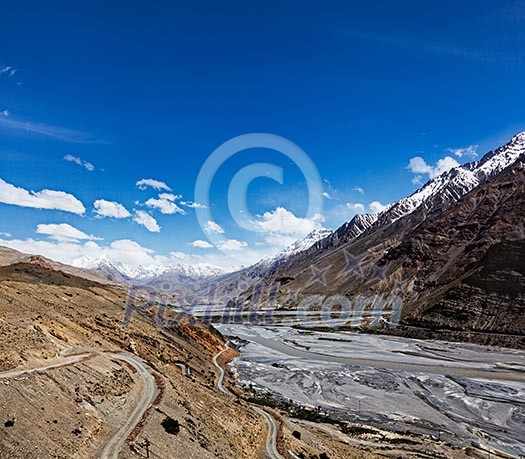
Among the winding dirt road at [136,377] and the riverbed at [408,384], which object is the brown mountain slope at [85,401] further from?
the riverbed at [408,384]

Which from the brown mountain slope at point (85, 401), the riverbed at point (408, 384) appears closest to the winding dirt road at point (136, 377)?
the brown mountain slope at point (85, 401)

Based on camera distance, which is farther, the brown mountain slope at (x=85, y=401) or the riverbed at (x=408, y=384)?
the riverbed at (x=408, y=384)

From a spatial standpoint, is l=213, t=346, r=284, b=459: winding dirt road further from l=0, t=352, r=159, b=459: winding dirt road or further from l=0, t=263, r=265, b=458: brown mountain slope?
l=0, t=352, r=159, b=459: winding dirt road

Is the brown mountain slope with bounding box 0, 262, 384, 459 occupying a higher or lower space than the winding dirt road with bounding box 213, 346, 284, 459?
higher

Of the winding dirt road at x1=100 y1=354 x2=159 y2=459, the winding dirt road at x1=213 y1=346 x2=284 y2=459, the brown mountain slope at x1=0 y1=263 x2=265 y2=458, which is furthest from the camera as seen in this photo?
the winding dirt road at x1=213 y1=346 x2=284 y2=459

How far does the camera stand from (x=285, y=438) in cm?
3294

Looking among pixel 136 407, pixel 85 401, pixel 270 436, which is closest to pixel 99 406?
pixel 85 401

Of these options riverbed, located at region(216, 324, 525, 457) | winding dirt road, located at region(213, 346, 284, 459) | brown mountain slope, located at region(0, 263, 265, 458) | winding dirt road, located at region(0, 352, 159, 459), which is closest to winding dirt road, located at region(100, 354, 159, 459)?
winding dirt road, located at region(0, 352, 159, 459)

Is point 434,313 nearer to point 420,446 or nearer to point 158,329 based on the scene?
point 158,329

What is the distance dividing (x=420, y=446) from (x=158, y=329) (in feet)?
155

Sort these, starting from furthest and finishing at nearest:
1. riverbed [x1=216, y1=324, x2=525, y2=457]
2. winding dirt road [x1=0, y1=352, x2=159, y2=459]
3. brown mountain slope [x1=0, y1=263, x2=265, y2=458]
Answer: riverbed [x1=216, y1=324, x2=525, y2=457] < winding dirt road [x1=0, y1=352, x2=159, y2=459] < brown mountain slope [x1=0, y1=263, x2=265, y2=458]

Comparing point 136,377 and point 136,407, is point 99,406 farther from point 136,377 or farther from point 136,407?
point 136,377

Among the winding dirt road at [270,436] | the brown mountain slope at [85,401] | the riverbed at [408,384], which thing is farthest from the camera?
the riverbed at [408,384]

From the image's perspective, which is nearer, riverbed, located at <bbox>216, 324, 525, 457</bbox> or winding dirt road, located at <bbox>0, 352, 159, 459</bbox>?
winding dirt road, located at <bbox>0, 352, 159, 459</bbox>
